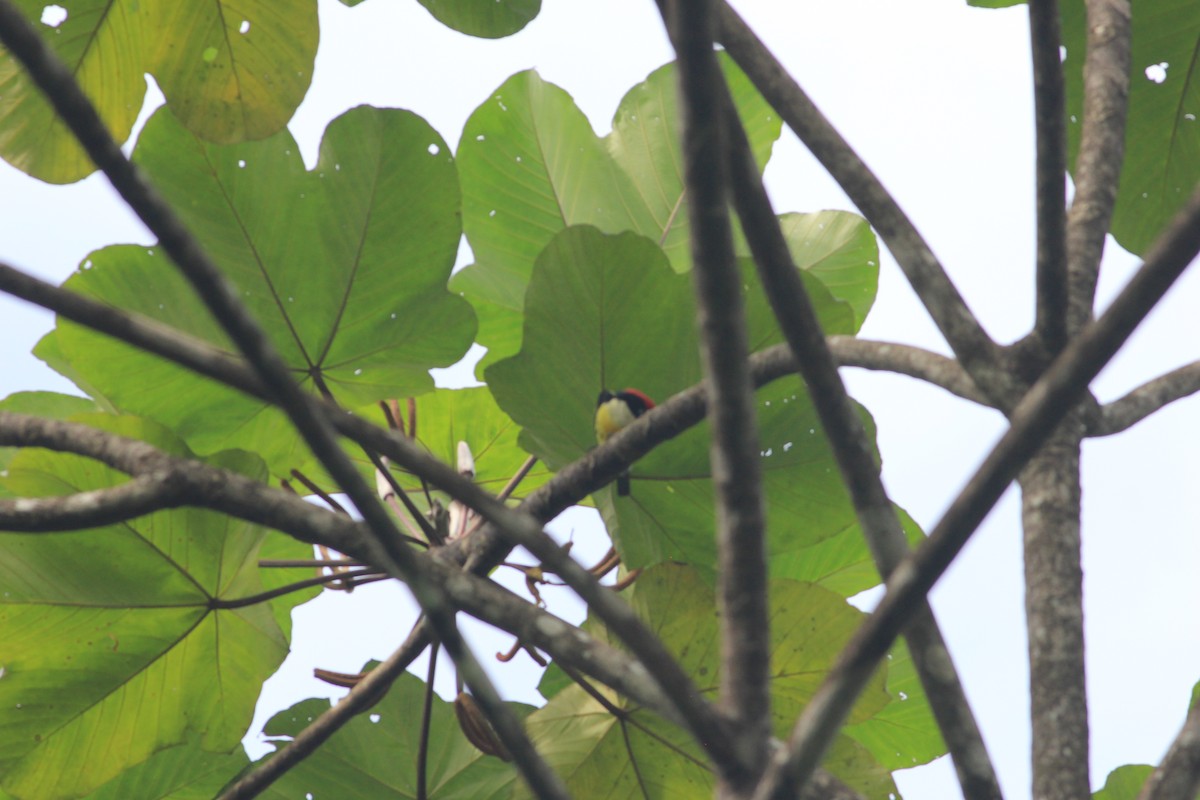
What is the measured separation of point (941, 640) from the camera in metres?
1.47

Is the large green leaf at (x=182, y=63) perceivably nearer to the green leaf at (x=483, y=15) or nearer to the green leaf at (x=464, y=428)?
the green leaf at (x=483, y=15)

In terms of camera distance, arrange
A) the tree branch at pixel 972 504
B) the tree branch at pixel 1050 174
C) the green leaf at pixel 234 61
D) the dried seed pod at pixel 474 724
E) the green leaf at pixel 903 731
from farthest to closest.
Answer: the green leaf at pixel 903 731, the green leaf at pixel 234 61, the dried seed pod at pixel 474 724, the tree branch at pixel 1050 174, the tree branch at pixel 972 504

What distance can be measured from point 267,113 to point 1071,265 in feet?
5.53

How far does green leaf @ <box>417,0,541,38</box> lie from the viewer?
2.71 metres

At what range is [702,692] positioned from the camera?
227 centimetres

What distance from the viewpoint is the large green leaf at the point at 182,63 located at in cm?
243

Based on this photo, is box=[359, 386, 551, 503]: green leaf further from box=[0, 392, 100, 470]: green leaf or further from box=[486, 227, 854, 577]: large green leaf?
box=[0, 392, 100, 470]: green leaf

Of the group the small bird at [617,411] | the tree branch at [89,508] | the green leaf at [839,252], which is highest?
the green leaf at [839,252]

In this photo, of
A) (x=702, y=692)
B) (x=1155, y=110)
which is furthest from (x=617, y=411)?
(x=1155, y=110)

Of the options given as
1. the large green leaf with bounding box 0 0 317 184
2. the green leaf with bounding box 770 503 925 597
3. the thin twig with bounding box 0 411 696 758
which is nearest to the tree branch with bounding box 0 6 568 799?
the thin twig with bounding box 0 411 696 758

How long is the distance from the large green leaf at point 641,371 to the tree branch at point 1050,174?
575mm

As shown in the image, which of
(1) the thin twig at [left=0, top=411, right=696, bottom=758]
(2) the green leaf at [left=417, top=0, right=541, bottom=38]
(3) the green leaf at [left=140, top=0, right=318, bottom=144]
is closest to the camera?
(1) the thin twig at [left=0, top=411, right=696, bottom=758]

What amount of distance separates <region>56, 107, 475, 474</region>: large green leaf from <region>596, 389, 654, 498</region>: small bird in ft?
1.27

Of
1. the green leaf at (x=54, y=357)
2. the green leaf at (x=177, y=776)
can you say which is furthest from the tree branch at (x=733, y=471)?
the green leaf at (x=54, y=357)
